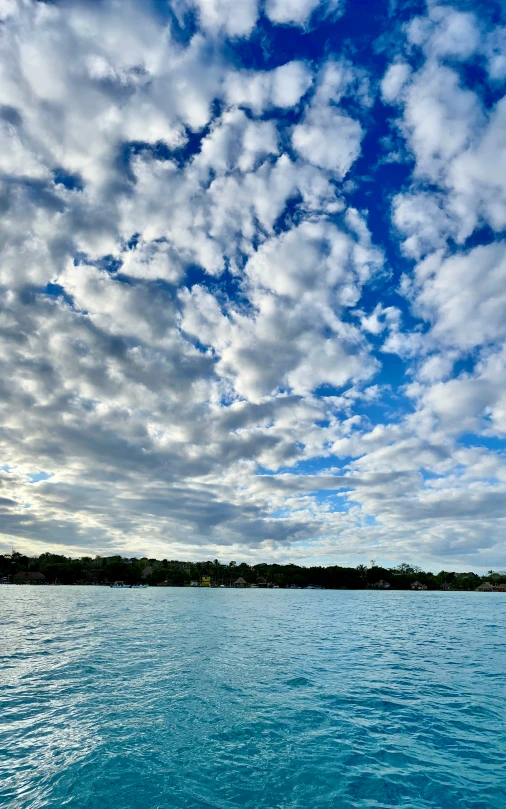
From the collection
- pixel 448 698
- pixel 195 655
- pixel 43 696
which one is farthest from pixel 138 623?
pixel 448 698

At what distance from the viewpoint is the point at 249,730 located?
1894 centimetres

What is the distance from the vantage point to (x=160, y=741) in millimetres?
17719

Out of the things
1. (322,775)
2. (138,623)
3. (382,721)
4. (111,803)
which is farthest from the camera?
(138,623)

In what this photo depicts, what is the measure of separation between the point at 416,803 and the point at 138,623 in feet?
196

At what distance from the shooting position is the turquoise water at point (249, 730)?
13.9m

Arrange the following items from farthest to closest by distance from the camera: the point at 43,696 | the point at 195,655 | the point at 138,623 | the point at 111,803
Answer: the point at 138,623 → the point at 195,655 → the point at 43,696 → the point at 111,803

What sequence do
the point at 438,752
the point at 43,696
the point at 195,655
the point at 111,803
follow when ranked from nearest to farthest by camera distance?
the point at 111,803 < the point at 438,752 < the point at 43,696 < the point at 195,655

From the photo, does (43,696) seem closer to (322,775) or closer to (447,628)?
(322,775)

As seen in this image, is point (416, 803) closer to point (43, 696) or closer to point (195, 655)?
point (43, 696)

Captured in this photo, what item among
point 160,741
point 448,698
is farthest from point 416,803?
point 448,698

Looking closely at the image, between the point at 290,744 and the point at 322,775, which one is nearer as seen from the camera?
the point at 322,775

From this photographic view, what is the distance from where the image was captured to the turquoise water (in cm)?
1392

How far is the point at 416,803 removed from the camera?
1351 cm

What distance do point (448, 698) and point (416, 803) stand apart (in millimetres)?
14345
